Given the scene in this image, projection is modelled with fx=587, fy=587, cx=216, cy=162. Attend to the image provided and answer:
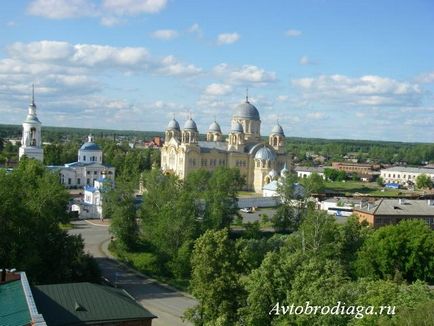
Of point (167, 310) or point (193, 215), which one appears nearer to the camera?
point (167, 310)

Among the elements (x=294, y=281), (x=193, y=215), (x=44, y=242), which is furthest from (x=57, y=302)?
(x=193, y=215)

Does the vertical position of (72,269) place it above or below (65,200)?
below

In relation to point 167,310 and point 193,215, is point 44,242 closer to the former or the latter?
point 167,310

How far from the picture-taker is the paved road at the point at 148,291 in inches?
1015

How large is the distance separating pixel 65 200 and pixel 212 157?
37470 mm

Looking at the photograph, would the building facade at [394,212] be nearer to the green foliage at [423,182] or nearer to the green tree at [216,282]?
the green tree at [216,282]

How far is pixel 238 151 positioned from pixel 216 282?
54340mm

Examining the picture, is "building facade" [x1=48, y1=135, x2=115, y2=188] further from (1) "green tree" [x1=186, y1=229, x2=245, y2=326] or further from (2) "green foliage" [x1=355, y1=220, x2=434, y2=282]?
(1) "green tree" [x1=186, y1=229, x2=245, y2=326]

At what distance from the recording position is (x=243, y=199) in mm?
61469

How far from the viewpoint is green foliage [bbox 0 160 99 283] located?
25.5m

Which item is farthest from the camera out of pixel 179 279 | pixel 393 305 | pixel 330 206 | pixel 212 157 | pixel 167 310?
pixel 212 157

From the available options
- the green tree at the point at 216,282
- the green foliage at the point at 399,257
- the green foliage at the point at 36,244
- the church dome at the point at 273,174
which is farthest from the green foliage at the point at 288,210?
the church dome at the point at 273,174

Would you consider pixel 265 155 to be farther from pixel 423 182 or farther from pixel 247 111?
pixel 423 182

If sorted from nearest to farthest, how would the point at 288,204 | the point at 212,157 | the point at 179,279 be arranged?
1. the point at 179,279
2. the point at 288,204
3. the point at 212,157
